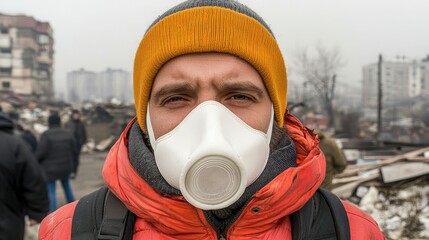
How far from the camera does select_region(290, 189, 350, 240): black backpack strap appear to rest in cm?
128

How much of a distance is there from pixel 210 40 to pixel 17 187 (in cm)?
241

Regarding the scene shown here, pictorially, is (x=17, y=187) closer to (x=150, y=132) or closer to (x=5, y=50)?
(x=150, y=132)

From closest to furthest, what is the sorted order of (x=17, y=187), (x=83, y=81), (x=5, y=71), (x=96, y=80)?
(x=17, y=187), (x=5, y=71), (x=83, y=81), (x=96, y=80)

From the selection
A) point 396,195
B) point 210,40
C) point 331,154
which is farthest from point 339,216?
point 396,195

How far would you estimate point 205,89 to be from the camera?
124 centimetres

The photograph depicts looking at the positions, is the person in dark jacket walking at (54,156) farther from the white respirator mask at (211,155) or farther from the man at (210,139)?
the white respirator mask at (211,155)

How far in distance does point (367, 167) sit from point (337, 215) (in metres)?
7.85

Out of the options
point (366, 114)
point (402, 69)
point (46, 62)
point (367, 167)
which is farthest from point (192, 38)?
point (402, 69)

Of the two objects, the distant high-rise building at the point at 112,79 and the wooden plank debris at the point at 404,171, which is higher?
the wooden plank debris at the point at 404,171

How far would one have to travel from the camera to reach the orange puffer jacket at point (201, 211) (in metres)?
1.25

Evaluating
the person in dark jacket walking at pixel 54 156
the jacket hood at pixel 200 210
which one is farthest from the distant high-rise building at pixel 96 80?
the jacket hood at pixel 200 210

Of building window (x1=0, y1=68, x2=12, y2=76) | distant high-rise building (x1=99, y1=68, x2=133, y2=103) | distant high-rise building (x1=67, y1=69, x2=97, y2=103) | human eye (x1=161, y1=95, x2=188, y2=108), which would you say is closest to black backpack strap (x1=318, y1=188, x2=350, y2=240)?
human eye (x1=161, y1=95, x2=188, y2=108)

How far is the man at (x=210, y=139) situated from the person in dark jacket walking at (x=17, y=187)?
1.71 metres

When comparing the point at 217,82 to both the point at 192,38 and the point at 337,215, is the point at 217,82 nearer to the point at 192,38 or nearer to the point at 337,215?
the point at 192,38
